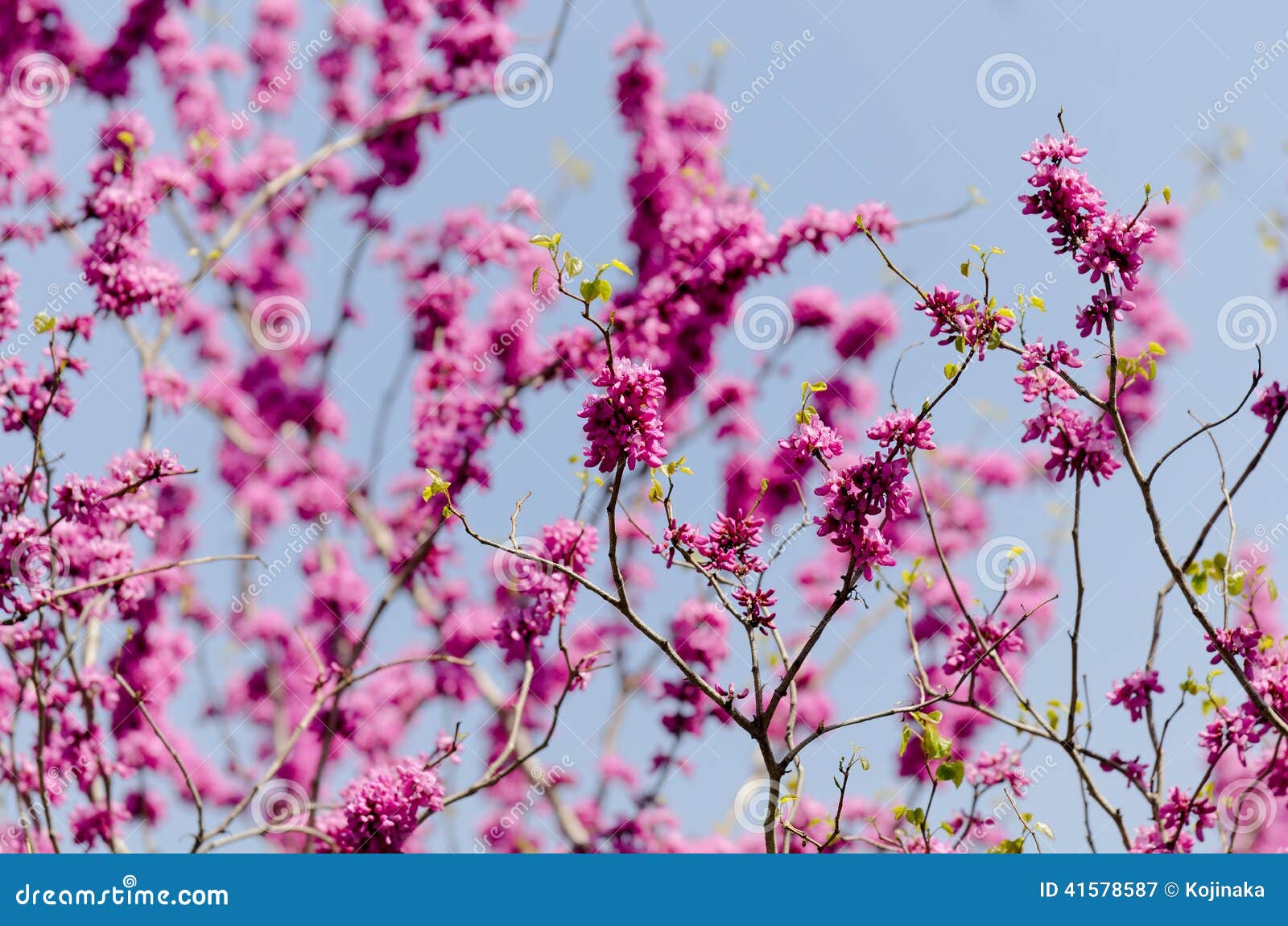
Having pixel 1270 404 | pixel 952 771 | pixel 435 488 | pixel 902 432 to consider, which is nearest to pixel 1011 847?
pixel 952 771

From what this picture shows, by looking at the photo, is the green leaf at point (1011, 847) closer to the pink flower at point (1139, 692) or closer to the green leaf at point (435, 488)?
the pink flower at point (1139, 692)

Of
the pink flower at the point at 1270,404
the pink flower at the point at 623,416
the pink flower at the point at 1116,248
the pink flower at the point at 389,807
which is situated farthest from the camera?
the pink flower at the point at 389,807

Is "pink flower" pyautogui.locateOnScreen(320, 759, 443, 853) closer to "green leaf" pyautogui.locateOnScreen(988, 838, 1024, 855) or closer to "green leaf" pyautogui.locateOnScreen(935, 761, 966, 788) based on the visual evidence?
"green leaf" pyautogui.locateOnScreen(935, 761, 966, 788)

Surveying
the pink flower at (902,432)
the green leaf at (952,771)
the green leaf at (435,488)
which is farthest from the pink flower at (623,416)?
the green leaf at (952,771)

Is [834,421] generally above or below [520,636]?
above

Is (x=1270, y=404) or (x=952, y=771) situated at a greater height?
(x=1270, y=404)

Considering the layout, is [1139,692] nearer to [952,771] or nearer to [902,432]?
[952,771]

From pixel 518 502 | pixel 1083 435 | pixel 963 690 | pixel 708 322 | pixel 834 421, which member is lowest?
pixel 518 502

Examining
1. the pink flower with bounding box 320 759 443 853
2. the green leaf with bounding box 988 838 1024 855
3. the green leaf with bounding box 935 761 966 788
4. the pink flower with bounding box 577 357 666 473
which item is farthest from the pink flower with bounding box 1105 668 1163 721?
the pink flower with bounding box 320 759 443 853

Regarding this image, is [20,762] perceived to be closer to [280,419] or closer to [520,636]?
[520,636]

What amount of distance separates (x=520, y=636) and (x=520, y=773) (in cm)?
501

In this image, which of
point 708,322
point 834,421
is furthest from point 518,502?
point 834,421

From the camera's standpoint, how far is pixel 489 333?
25.8 ft

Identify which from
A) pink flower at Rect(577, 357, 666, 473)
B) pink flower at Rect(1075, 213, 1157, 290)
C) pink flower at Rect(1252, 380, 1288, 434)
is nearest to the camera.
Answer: pink flower at Rect(577, 357, 666, 473)
